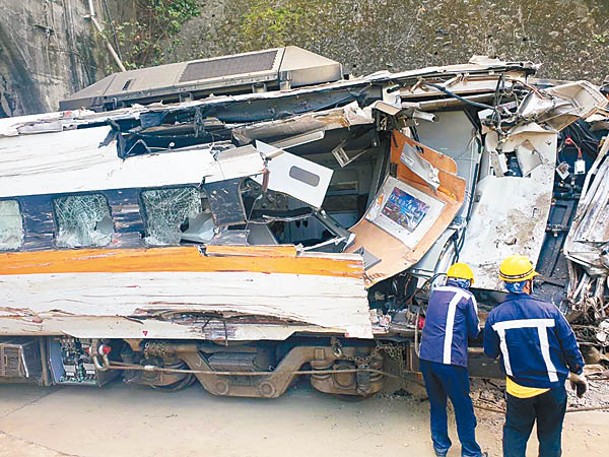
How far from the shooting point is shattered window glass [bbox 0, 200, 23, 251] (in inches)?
170

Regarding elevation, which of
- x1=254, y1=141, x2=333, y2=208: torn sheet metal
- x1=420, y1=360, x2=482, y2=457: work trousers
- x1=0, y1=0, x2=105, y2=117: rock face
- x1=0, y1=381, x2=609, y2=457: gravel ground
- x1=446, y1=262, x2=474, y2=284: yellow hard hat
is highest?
x1=0, y1=0, x2=105, y2=117: rock face

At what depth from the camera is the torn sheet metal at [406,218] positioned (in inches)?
159

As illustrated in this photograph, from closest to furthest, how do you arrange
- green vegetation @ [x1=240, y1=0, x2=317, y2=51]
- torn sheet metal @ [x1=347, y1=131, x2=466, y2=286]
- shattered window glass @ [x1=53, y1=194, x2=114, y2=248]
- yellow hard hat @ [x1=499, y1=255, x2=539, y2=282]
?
yellow hard hat @ [x1=499, y1=255, x2=539, y2=282] < torn sheet metal @ [x1=347, y1=131, x2=466, y2=286] < shattered window glass @ [x1=53, y1=194, x2=114, y2=248] < green vegetation @ [x1=240, y1=0, x2=317, y2=51]

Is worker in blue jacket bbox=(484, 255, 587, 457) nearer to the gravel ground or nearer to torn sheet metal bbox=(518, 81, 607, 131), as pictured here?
the gravel ground

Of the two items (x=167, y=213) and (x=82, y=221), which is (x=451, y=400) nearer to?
(x=167, y=213)

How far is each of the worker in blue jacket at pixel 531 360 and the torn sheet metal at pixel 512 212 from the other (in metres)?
0.89

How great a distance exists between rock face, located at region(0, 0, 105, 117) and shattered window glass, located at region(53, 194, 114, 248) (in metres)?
4.24

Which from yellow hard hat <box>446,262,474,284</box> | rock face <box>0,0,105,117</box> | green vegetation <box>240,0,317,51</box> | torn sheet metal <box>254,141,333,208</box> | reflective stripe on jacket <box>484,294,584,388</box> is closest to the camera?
reflective stripe on jacket <box>484,294,584,388</box>

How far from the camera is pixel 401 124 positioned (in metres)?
4.31

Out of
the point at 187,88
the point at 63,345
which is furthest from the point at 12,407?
the point at 187,88

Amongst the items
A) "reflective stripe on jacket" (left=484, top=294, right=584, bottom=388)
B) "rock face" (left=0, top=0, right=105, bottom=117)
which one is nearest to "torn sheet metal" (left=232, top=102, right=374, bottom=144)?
"reflective stripe on jacket" (left=484, top=294, right=584, bottom=388)

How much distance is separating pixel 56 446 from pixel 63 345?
1.00 metres

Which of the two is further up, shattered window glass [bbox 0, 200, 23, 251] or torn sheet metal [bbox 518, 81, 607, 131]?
torn sheet metal [bbox 518, 81, 607, 131]

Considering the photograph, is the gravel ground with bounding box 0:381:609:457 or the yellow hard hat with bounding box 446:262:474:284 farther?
the gravel ground with bounding box 0:381:609:457
